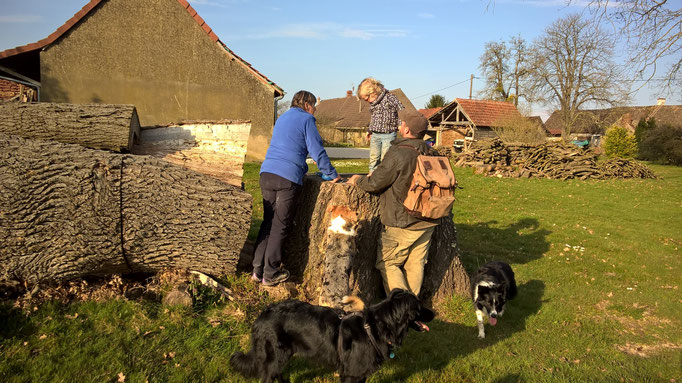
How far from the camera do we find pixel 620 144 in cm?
3198

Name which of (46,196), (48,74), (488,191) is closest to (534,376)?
(46,196)

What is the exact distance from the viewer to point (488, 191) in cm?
1470

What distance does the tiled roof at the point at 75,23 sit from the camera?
1410cm

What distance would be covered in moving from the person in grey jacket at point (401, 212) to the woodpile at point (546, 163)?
1603cm

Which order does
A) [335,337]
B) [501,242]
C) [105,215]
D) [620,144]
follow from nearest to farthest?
[335,337]
[105,215]
[501,242]
[620,144]

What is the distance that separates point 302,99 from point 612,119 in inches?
1985

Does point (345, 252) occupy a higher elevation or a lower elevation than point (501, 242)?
higher

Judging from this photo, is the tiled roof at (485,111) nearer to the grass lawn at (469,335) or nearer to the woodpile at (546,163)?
the woodpile at (546,163)

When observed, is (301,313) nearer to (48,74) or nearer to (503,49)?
(48,74)

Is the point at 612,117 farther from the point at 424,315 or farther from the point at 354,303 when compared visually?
the point at 354,303

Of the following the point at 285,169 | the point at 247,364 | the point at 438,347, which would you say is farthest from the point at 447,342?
the point at 285,169

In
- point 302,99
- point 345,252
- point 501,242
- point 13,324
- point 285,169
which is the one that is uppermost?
point 302,99

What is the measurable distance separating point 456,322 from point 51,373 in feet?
12.6

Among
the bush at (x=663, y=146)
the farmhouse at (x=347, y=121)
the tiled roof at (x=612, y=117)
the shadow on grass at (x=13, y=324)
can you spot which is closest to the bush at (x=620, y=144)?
the bush at (x=663, y=146)
